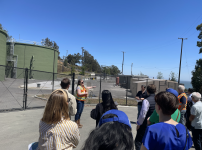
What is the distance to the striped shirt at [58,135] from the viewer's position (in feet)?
5.60

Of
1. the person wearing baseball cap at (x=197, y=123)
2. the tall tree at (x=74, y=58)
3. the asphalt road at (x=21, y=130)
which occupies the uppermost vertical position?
the tall tree at (x=74, y=58)

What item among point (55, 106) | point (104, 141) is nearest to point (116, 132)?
point (104, 141)

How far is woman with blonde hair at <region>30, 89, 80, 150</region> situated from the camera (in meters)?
1.71

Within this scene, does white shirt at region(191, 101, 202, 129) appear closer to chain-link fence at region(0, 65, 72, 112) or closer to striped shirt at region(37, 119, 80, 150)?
striped shirt at region(37, 119, 80, 150)

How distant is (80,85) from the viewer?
5242 millimetres

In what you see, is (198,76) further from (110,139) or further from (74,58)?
(74,58)

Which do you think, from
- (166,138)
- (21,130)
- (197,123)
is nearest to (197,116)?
(197,123)

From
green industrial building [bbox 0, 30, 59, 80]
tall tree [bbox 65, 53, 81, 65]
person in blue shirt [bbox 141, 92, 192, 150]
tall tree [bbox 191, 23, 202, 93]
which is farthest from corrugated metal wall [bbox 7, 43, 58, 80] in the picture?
tall tree [bbox 65, 53, 81, 65]

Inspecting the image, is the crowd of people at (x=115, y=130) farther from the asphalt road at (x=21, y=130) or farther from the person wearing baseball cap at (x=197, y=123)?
the person wearing baseball cap at (x=197, y=123)

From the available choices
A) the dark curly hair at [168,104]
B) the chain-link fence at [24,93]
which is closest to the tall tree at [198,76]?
the chain-link fence at [24,93]

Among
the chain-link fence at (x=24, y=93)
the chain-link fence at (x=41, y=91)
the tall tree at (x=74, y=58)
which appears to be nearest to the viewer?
the chain-link fence at (x=24, y=93)

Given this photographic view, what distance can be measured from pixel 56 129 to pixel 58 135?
78mm

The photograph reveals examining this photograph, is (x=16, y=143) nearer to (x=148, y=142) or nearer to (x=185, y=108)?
(x=148, y=142)

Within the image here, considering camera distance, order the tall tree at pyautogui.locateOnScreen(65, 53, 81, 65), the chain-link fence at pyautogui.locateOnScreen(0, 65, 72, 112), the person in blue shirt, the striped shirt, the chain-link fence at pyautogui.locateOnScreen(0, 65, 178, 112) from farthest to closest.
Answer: the tall tree at pyautogui.locateOnScreen(65, 53, 81, 65) → the chain-link fence at pyautogui.locateOnScreen(0, 65, 178, 112) → the chain-link fence at pyautogui.locateOnScreen(0, 65, 72, 112) → the striped shirt → the person in blue shirt
